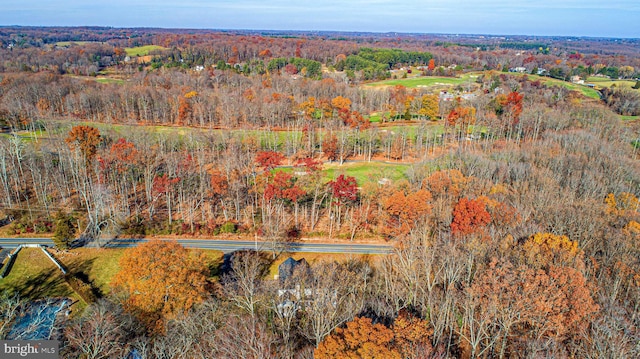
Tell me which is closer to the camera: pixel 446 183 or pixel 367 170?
pixel 446 183

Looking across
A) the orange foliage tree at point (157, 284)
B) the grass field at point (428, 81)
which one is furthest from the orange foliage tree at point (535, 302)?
the grass field at point (428, 81)

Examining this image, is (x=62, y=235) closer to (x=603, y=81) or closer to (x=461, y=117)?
(x=461, y=117)

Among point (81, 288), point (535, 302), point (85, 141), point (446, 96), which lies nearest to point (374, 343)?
point (535, 302)

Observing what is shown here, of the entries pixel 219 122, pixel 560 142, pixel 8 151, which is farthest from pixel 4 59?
pixel 560 142

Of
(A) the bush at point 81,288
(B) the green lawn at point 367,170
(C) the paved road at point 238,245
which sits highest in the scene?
(B) the green lawn at point 367,170

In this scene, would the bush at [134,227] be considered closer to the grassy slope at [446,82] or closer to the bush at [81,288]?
the bush at [81,288]

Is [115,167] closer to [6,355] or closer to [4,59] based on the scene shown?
[6,355]
